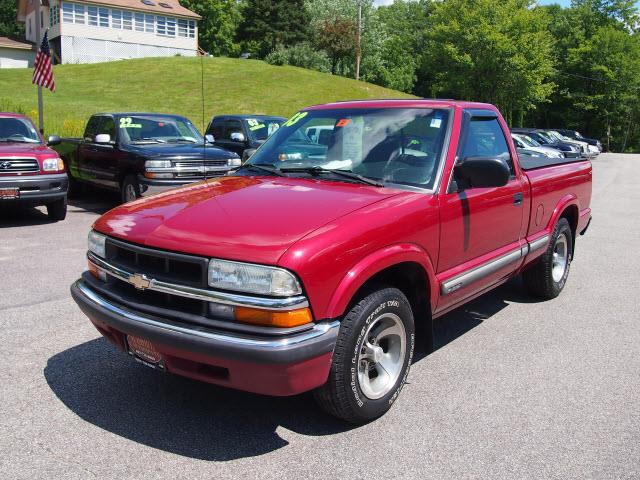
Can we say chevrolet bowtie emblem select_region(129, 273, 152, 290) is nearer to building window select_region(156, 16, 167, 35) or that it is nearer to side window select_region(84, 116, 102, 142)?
side window select_region(84, 116, 102, 142)

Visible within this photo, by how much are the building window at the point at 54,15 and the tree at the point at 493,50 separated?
1255 inches

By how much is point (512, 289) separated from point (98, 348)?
13.9 feet

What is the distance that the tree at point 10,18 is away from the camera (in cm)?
7425

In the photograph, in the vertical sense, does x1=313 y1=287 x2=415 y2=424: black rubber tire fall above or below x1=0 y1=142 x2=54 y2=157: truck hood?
below

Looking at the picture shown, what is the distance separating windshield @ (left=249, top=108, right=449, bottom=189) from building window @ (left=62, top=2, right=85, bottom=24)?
176ft

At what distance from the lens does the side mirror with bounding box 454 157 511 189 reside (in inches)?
150

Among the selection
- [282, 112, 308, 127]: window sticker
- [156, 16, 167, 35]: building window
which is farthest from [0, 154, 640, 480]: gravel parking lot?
[156, 16, 167, 35]: building window

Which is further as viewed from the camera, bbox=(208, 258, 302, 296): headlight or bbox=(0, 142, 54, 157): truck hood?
bbox=(0, 142, 54, 157): truck hood

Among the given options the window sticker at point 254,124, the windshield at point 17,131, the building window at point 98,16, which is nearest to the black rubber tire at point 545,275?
the windshield at point 17,131

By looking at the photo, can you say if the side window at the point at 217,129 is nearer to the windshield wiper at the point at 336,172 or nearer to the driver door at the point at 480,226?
the driver door at the point at 480,226

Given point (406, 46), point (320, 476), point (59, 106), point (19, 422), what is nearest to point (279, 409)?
point (320, 476)

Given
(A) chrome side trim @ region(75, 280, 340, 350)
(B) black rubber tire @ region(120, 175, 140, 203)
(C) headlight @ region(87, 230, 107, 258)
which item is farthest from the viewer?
(B) black rubber tire @ region(120, 175, 140, 203)

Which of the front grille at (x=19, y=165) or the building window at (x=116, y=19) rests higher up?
the building window at (x=116, y=19)

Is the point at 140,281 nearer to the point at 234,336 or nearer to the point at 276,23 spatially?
the point at 234,336
